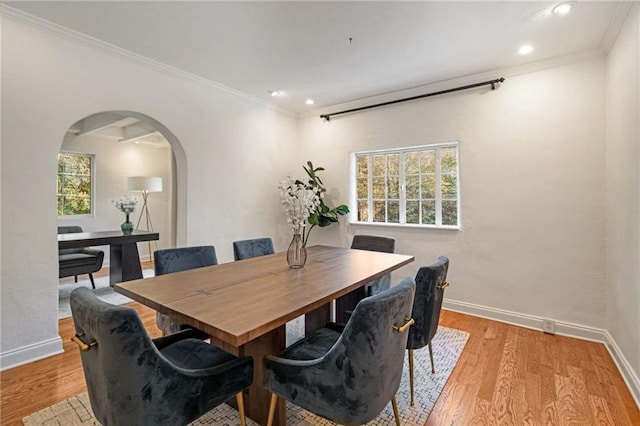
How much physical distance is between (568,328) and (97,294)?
5.56 meters

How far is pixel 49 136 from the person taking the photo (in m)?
2.56

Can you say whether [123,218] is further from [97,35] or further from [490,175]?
[490,175]

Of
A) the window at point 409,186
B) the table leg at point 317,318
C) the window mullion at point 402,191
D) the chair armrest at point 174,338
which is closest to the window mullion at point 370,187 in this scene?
the window at point 409,186

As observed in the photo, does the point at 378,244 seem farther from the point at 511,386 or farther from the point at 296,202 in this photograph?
the point at 511,386

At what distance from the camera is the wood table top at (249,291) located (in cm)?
128

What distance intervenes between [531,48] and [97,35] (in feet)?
13.0

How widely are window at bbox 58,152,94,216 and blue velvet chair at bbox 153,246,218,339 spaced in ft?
15.8

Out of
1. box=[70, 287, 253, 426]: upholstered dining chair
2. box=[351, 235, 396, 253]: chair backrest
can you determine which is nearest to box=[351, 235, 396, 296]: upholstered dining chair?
box=[351, 235, 396, 253]: chair backrest

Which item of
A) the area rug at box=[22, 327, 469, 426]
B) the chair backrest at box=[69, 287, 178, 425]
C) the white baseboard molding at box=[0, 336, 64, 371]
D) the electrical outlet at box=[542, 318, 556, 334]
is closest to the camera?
the chair backrest at box=[69, 287, 178, 425]

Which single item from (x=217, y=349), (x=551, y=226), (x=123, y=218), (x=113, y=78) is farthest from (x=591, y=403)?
(x=123, y=218)

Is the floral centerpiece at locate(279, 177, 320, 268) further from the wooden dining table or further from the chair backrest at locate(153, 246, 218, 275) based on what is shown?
the chair backrest at locate(153, 246, 218, 275)

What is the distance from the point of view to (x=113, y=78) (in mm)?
2928

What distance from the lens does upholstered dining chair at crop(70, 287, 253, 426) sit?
3.52 ft

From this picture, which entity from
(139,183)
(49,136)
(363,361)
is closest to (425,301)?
(363,361)
